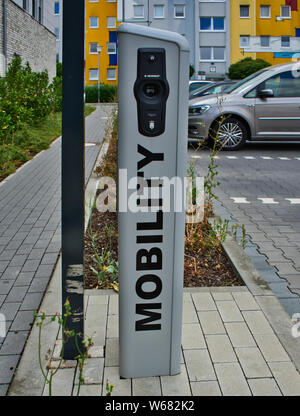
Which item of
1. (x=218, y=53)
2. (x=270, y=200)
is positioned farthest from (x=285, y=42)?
(x=218, y=53)

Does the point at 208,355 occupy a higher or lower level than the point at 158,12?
lower

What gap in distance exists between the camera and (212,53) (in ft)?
166

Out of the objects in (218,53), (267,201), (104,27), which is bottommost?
(267,201)

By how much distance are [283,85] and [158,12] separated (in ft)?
34.2

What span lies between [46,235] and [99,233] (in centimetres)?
63

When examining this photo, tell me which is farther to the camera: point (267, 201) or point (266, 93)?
point (266, 93)

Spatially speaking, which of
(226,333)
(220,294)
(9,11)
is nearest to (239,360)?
(226,333)

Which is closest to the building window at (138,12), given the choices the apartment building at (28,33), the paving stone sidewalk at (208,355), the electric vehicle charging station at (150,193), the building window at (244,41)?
the electric vehicle charging station at (150,193)

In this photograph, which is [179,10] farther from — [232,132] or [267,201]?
[232,132]

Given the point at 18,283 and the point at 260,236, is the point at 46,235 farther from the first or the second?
the point at 260,236

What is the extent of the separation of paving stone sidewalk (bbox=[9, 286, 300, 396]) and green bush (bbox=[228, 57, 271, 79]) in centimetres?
4199

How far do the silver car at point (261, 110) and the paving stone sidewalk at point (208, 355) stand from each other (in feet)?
31.0

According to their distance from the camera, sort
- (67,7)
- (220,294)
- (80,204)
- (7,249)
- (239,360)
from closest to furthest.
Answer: (67,7) < (80,204) < (239,360) < (220,294) < (7,249)
